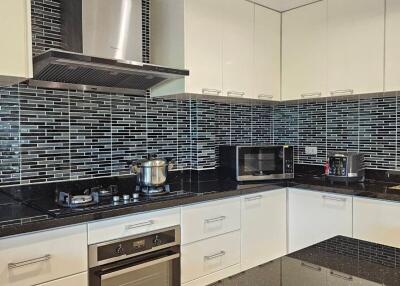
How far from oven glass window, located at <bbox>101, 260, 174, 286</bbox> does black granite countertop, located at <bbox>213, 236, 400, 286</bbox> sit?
1021mm

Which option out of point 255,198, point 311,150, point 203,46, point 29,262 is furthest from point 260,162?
point 29,262

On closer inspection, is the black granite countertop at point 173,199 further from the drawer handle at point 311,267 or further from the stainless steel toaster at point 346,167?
the drawer handle at point 311,267

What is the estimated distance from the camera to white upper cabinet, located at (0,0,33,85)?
1620 mm

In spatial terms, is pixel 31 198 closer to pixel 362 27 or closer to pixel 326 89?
pixel 326 89

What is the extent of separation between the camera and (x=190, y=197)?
6.95 ft

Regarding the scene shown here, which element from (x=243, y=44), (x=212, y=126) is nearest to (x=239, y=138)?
(x=212, y=126)

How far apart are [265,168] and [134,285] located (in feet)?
4.76

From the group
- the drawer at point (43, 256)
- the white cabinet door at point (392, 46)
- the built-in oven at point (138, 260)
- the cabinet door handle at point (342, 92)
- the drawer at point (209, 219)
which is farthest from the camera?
the cabinet door handle at point (342, 92)

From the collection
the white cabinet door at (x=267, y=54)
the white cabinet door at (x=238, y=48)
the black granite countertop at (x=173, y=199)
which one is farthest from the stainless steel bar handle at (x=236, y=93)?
the black granite countertop at (x=173, y=199)

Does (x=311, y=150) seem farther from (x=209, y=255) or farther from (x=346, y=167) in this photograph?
Answer: (x=209, y=255)

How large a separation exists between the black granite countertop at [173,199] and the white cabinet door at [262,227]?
0.08 m

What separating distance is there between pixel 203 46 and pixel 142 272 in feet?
5.11

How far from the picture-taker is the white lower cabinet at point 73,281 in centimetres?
159

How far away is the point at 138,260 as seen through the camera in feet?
6.13
